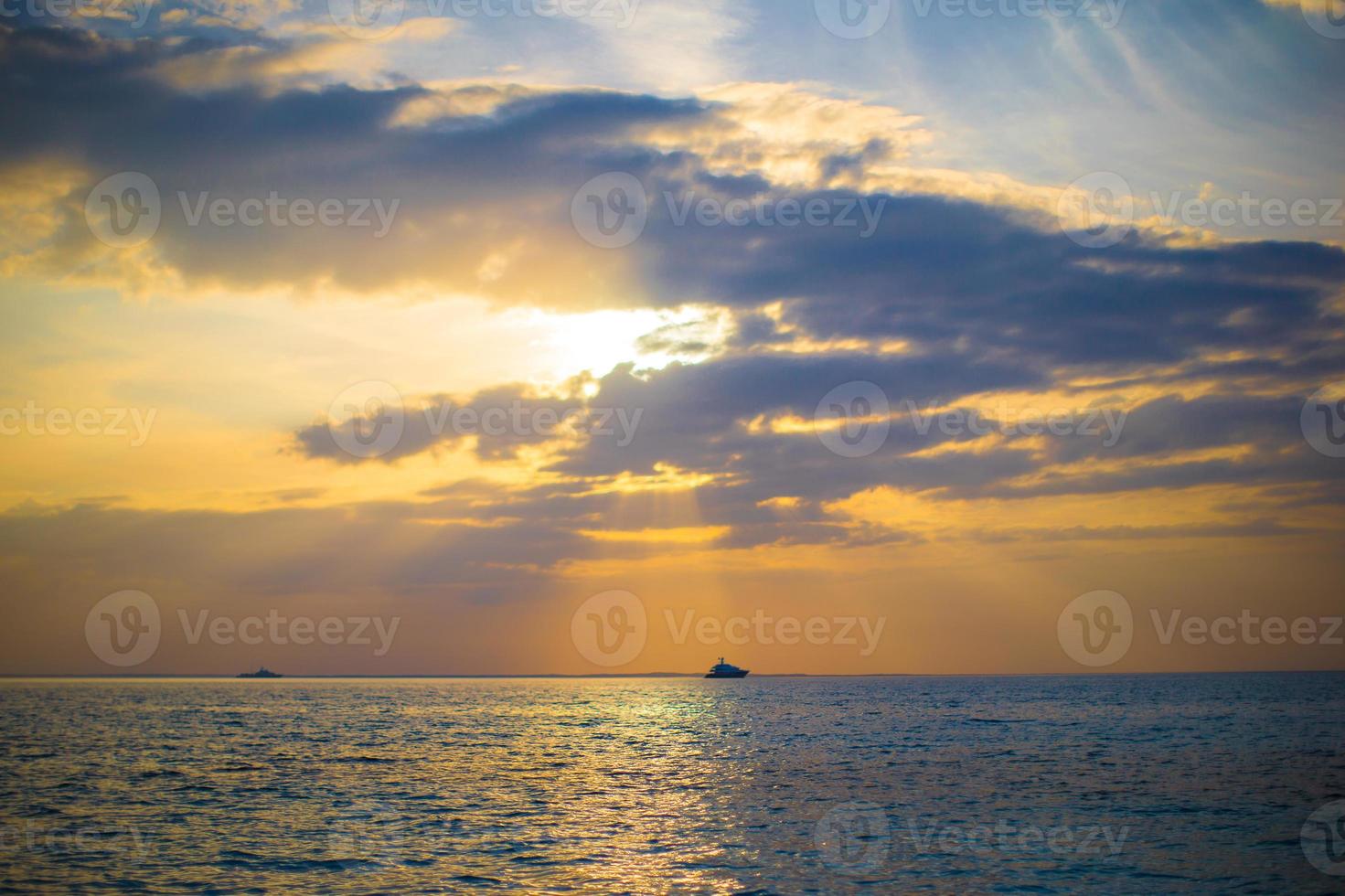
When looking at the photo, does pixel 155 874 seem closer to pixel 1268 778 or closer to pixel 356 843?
pixel 356 843

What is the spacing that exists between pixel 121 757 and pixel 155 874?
50899 millimetres

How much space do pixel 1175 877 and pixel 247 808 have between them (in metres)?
46.9

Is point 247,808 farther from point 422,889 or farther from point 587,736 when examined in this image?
point 587,736

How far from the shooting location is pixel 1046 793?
184 feet

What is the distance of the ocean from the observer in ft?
120

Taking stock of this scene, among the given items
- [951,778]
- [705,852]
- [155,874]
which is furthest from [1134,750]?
[155,874]

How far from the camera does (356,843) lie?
140 ft

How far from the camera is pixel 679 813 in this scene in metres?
50.9

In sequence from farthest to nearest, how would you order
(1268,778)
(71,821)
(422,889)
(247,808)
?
(1268,778) → (247,808) → (71,821) → (422,889)

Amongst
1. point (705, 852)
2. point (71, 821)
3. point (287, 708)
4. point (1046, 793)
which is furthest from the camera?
point (287, 708)

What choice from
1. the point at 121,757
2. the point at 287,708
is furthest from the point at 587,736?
the point at 287,708

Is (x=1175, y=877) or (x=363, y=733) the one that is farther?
(x=363, y=733)

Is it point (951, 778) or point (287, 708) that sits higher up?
point (951, 778)

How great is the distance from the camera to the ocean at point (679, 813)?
36.5 m
